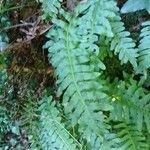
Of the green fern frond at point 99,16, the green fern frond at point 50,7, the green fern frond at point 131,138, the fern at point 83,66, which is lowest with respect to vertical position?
the green fern frond at point 131,138

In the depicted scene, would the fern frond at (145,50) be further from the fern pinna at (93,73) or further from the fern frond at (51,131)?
the fern frond at (51,131)

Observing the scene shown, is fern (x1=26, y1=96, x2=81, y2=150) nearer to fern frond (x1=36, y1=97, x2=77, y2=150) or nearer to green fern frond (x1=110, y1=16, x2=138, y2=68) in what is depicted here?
fern frond (x1=36, y1=97, x2=77, y2=150)

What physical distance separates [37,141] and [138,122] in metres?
0.68

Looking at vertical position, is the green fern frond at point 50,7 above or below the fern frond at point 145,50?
above

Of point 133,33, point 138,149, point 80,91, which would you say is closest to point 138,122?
point 138,149

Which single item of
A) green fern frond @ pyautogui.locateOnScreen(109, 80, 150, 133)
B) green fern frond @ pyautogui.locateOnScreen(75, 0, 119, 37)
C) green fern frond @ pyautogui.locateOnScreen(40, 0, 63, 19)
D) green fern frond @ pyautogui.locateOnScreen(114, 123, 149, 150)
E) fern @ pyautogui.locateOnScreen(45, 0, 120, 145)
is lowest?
green fern frond @ pyautogui.locateOnScreen(114, 123, 149, 150)

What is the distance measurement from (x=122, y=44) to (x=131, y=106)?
0.32 metres

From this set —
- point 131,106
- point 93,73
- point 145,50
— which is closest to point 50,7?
point 93,73

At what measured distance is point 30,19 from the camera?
2543mm

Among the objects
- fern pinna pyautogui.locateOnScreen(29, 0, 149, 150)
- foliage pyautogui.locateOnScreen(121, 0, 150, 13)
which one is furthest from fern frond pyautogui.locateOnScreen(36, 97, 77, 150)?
foliage pyautogui.locateOnScreen(121, 0, 150, 13)

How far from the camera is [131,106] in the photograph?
7.09 feet

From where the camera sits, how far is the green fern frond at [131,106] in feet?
7.06

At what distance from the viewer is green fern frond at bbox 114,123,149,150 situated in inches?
85.1

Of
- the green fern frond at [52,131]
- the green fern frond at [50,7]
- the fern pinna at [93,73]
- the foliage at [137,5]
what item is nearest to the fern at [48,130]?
the green fern frond at [52,131]
